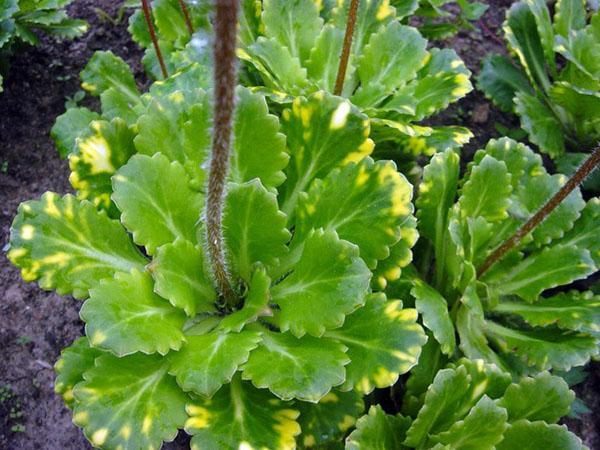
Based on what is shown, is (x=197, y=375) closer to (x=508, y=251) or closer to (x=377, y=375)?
(x=377, y=375)

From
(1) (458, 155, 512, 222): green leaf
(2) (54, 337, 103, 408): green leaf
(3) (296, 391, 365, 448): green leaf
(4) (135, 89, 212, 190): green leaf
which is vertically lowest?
(3) (296, 391, 365, 448): green leaf

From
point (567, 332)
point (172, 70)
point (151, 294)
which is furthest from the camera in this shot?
point (172, 70)

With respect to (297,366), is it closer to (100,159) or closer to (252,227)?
(252,227)

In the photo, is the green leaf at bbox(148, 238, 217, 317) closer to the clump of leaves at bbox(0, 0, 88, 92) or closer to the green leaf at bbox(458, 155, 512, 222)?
the green leaf at bbox(458, 155, 512, 222)

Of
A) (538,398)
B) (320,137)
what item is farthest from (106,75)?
(538,398)

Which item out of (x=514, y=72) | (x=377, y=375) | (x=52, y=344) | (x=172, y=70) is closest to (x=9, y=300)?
(x=52, y=344)

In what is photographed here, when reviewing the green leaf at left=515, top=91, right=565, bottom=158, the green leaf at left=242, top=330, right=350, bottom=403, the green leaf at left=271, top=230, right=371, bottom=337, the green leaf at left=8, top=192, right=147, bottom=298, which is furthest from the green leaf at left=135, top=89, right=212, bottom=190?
the green leaf at left=515, top=91, right=565, bottom=158
